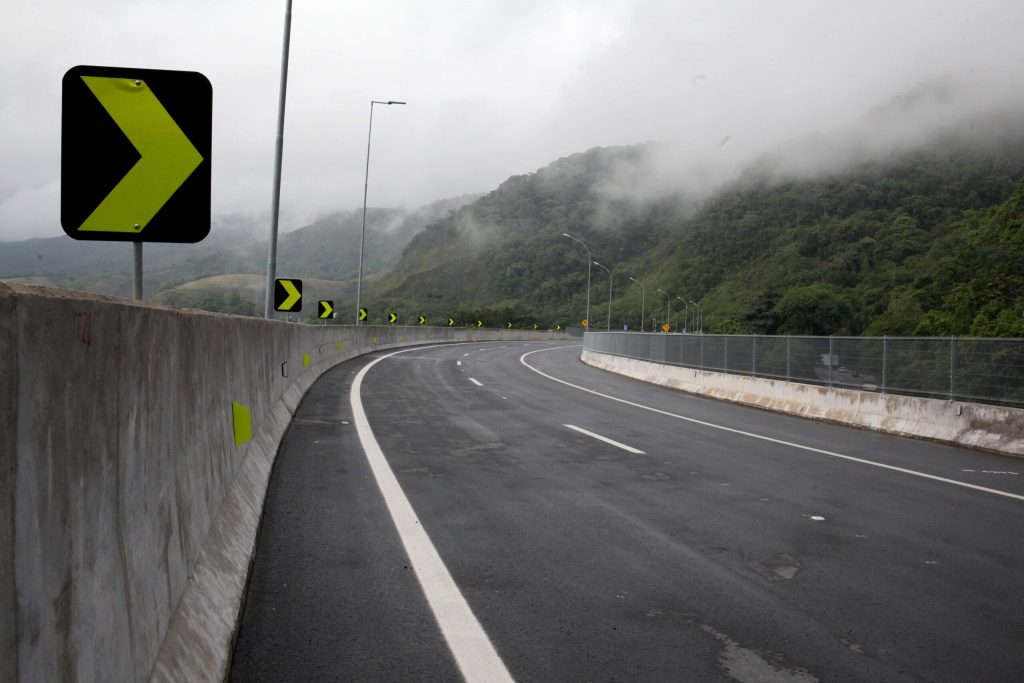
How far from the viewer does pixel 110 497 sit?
7.92ft

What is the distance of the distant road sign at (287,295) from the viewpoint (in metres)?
20.7

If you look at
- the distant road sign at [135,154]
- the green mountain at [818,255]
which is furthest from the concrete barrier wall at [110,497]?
the green mountain at [818,255]

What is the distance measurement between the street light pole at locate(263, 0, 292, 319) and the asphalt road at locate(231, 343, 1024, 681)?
8.18 metres

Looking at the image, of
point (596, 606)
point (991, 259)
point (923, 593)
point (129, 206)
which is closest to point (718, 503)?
point (923, 593)

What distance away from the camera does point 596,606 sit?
4.48 m

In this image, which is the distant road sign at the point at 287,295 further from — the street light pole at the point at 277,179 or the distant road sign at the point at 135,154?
the distant road sign at the point at 135,154

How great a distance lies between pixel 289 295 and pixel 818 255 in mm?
124078

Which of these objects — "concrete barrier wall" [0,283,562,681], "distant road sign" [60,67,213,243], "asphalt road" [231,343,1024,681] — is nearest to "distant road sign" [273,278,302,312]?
"asphalt road" [231,343,1024,681]

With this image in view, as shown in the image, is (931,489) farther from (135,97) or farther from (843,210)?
(843,210)

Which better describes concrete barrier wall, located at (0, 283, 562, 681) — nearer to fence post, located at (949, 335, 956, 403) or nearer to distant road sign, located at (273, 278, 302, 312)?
fence post, located at (949, 335, 956, 403)

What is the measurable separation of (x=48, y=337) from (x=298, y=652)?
2327 millimetres

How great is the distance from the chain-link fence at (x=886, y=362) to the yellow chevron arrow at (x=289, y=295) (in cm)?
1144

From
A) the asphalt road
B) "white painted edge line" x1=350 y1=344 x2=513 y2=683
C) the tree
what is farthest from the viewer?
the tree

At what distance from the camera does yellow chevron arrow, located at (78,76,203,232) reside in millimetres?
3906
